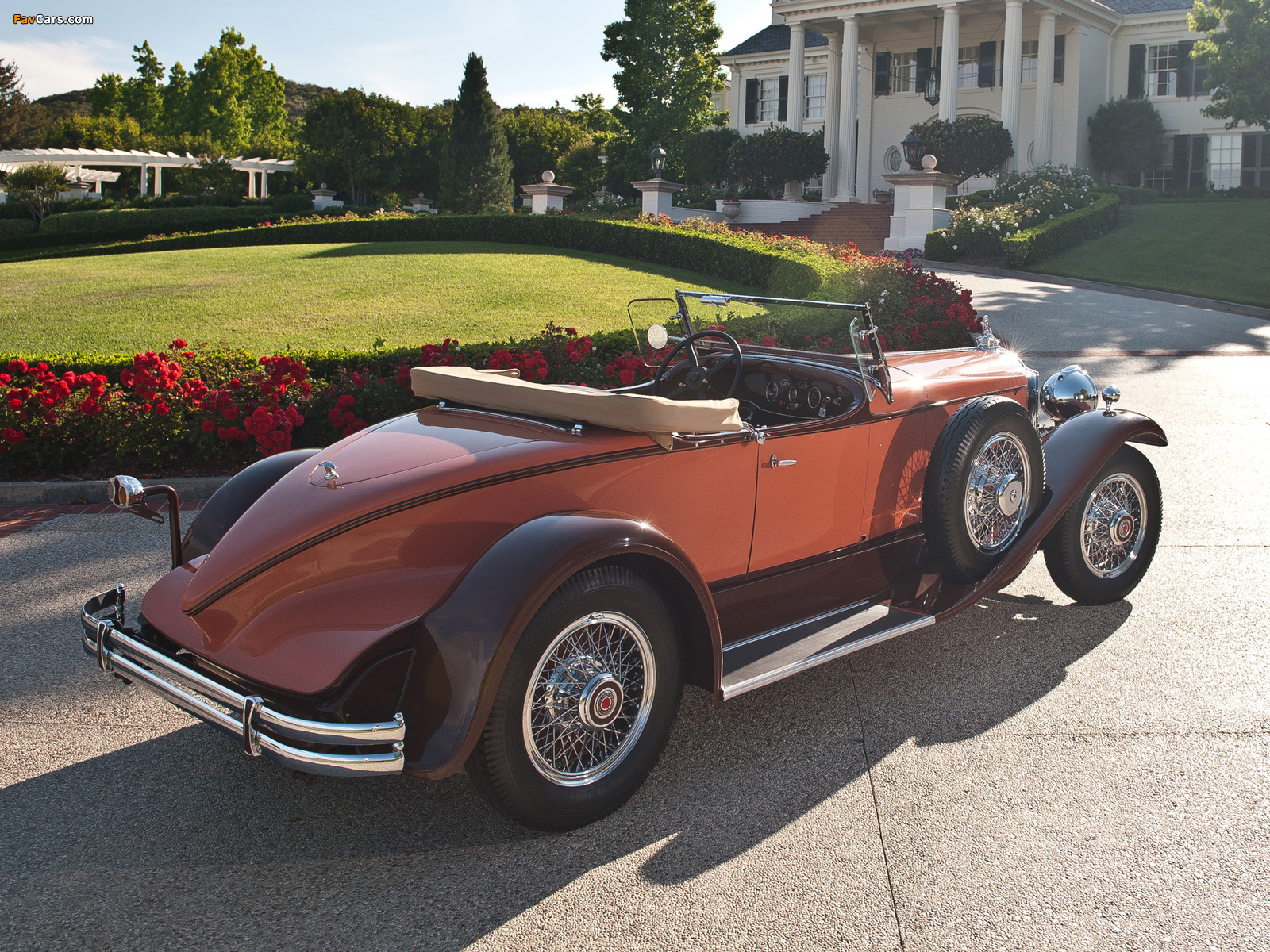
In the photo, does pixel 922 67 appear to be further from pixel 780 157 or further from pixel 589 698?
pixel 589 698

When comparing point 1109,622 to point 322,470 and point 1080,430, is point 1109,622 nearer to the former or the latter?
point 1080,430

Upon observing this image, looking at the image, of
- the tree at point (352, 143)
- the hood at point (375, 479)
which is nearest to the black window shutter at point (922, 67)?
the tree at point (352, 143)

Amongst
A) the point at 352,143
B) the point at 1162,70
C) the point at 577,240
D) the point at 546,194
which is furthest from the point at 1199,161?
the point at 352,143

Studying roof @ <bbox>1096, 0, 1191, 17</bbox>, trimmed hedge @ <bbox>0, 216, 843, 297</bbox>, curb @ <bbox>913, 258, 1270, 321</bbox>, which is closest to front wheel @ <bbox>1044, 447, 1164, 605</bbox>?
trimmed hedge @ <bbox>0, 216, 843, 297</bbox>

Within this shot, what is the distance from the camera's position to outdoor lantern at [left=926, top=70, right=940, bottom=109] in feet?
107

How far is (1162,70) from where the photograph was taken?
3216 cm

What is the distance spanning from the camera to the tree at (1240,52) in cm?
2430

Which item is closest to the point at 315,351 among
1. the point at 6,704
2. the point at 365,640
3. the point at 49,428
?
the point at 49,428

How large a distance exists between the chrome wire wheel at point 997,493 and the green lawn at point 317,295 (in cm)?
831

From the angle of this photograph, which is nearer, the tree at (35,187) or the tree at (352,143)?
the tree at (35,187)

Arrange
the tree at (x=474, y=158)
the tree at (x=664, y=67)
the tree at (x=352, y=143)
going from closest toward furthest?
1. the tree at (x=474, y=158)
2. the tree at (x=664, y=67)
3. the tree at (x=352, y=143)

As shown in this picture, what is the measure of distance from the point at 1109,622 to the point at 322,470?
12.0 feet

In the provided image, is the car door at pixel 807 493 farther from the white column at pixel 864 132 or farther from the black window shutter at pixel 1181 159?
the black window shutter at pixel 1181 159

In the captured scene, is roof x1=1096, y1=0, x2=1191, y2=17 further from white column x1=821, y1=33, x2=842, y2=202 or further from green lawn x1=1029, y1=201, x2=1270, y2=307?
green lawn x1=1029, y1=201, x2=1270, y2=307
